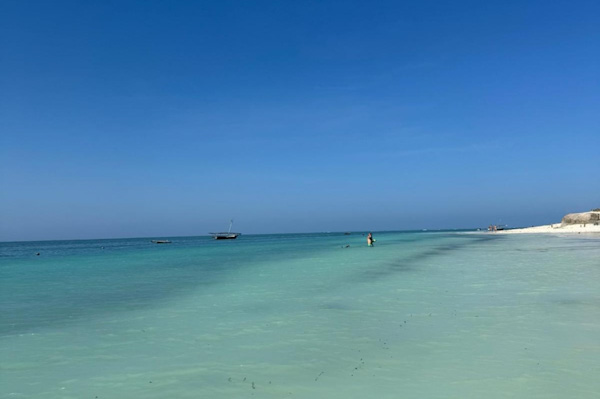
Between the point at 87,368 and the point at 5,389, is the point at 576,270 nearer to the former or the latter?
the point at 87,368

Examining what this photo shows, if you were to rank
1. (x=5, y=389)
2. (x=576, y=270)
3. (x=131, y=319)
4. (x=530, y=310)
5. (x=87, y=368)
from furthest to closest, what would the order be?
(x=576, y=270), (x=131, y=319), (x=530, y=310), (x=87, y=368), (x=5, y=389)

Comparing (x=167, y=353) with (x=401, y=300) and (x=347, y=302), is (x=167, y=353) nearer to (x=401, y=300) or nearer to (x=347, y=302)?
(x=347, y=302)

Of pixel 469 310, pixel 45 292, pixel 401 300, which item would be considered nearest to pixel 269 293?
pixel 401 300

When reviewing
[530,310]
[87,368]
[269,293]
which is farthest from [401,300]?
[87,368]

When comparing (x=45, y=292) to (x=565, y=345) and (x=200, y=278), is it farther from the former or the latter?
(x=565, y=345)

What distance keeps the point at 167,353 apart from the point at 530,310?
10736mm

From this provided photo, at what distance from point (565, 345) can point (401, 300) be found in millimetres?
6981

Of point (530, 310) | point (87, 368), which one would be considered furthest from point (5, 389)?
point (530, 310)

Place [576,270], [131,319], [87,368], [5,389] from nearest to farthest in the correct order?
[5,389] < [87,368] < [131,319] < [576,270]

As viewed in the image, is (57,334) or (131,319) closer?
(57,334)

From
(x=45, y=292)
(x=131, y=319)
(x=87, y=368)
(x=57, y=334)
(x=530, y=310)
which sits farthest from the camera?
(x=45, y=292)

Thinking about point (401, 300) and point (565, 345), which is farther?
point (401, 300)

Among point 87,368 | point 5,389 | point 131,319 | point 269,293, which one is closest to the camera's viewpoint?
point 5,389

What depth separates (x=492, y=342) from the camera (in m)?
9.83
